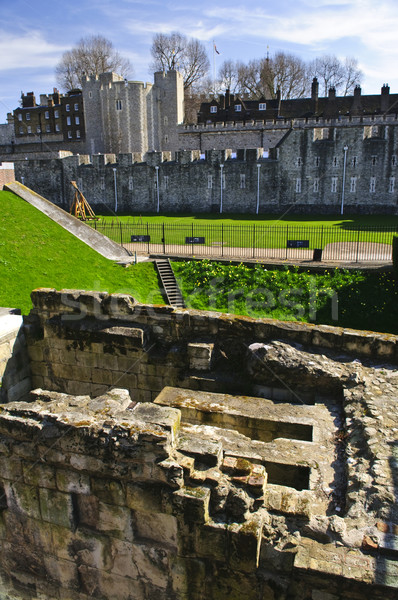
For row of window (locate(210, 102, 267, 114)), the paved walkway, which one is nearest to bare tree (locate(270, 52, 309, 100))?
row of window (locate(210, 102, 267, 114))

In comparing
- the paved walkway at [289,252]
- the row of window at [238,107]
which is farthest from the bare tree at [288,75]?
the paved walkway at [289,252]

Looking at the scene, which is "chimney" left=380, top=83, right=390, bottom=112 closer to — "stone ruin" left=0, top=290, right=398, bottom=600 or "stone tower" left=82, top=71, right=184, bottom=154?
"stone tower" left=82, top=71, right=184, bottom=154

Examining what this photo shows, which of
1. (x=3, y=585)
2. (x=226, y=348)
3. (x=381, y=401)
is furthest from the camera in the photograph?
(x=226, y=348)

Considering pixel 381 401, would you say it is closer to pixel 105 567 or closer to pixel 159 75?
pixel 105 567

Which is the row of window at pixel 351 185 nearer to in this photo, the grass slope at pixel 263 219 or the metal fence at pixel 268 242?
the grass slope at pixel 263 219

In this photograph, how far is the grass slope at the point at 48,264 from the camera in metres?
14.9

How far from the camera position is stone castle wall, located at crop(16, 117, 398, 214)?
33.8m

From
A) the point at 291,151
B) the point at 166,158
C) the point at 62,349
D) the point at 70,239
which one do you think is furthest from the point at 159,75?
the point at 62,349

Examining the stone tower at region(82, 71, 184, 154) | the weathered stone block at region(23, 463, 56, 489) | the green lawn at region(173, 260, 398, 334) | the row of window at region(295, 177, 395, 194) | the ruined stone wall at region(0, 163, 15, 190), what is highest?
the stone tower at region(82, 71, 184, 154)

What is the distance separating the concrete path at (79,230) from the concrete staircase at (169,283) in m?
1.45

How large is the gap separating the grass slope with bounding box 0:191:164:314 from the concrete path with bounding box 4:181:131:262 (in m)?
0.40

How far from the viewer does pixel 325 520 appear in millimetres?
4578

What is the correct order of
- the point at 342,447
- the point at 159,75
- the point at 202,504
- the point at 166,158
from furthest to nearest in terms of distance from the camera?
the point at 159,75, the point at 166,158, the point at 342,447, the point at 202,504

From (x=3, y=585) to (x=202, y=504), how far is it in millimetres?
3041
